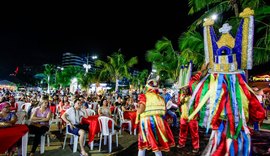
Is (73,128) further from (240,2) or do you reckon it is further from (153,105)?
(240,2)

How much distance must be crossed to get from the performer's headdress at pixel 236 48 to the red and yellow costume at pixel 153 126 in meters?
1.21

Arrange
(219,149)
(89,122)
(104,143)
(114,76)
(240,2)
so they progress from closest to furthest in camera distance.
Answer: (219,149)
(89,122)
(104,143)
(240,2)
(114,76)

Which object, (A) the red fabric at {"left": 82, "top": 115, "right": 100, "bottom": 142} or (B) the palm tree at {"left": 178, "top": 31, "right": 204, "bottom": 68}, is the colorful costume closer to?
(A) the red fabric at {"left": 82, "top": 115, "right": 100, "bottom": 142}

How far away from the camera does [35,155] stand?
582 centimetres

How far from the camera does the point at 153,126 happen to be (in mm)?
4242

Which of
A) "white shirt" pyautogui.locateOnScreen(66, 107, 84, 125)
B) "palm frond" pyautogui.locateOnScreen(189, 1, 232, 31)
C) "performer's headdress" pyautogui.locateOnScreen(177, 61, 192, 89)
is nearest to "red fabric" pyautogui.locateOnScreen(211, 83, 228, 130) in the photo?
"performer's headdress" pyautogui.locateOnScreen(177, 61, 192, 89)

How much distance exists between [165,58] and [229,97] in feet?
59.7

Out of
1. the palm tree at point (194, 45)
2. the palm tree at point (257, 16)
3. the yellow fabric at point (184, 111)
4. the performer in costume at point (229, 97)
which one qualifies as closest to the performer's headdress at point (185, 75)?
the yellow fabric at point (184, 111)

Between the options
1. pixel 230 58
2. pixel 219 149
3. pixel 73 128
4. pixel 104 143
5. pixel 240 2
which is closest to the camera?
pixel 219 149

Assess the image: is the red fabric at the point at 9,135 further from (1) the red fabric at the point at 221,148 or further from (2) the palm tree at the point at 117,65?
(2) the palm tree at the point at 117,65

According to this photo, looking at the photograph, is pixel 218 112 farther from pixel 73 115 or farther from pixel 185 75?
pixel 73 115

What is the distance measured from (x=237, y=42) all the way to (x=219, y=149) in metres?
1.69

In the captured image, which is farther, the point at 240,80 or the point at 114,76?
the point at 114,76

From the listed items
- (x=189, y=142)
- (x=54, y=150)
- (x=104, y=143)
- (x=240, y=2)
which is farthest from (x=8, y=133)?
A: (x=240, y=2)
